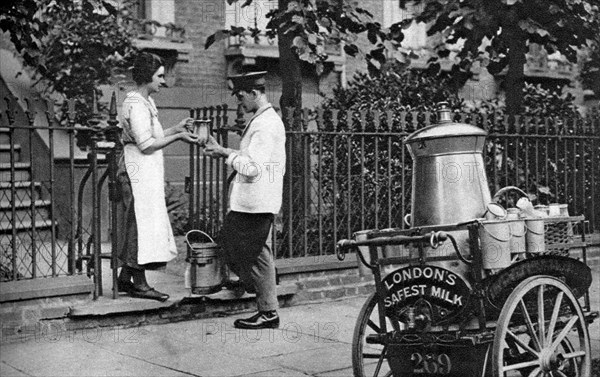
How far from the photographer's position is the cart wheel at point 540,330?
489cm

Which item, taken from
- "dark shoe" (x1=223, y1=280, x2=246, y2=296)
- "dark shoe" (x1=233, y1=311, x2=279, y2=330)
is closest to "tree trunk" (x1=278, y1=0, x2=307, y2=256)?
"dark shoe" (x1=223, y1=280, x2=246, y2=296)

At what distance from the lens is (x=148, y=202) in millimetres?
7613

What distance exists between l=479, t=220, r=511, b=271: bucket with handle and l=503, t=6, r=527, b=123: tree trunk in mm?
6002

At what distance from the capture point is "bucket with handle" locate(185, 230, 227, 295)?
7809 millimetres

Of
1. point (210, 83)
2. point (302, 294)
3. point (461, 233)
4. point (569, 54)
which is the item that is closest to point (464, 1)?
point (569, 54)

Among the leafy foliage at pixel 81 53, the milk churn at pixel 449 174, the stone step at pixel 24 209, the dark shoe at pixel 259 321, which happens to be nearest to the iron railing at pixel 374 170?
the dark shoe at pixel 259 321

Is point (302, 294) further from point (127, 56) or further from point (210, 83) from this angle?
point (210, 83)

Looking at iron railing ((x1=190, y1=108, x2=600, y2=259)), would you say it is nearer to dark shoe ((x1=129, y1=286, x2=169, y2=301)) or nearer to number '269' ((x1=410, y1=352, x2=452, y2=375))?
dark shoe ((x1=129, y1=286, x2=169, y2=301))

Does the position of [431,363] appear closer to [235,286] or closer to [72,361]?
[72,361]

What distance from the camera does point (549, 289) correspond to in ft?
17.5

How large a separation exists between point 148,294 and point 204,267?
52cm

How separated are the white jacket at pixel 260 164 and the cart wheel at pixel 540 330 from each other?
8.35 ft

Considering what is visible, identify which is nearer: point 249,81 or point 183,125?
point 249,81

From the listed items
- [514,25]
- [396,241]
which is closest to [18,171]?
[514,25]
